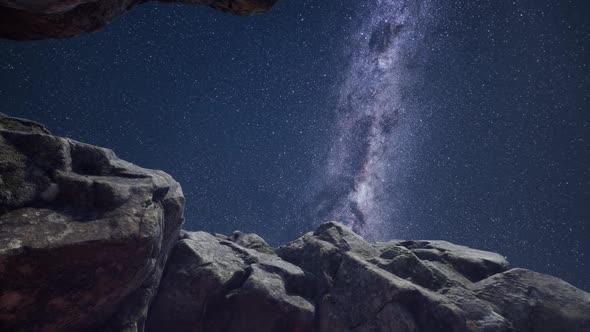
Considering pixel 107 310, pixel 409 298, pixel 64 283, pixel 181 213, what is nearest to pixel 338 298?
pixel 409 298

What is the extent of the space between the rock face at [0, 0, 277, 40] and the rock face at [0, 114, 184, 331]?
275cm

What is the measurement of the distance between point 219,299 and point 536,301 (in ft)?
43.2

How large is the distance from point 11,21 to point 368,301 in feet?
46.5

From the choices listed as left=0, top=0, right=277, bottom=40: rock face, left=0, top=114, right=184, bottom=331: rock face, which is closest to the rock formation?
left=0, top=114, right=184, bottom=331: rock face

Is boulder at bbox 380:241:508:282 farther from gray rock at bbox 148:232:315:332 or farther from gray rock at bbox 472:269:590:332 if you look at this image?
gray rock at bbox 148:232:315:332

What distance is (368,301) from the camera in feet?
38.1

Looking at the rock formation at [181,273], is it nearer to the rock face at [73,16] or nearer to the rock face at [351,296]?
the rock face at [351,296]

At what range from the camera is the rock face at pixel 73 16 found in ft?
24.8

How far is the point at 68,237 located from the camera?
24.9 ft

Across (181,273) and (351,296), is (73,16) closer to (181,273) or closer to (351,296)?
(181,273)

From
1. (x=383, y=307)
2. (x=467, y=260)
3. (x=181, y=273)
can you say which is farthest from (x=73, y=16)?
(x=467, y=260)

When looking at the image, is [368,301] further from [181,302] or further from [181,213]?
[181,213]

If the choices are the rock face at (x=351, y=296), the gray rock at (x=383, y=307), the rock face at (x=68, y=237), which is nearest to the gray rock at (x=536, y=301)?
the rock face at (x=351, y=296)

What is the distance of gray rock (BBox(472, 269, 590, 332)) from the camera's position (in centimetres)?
1180
